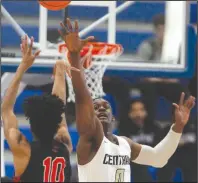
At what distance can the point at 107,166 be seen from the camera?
3221mm

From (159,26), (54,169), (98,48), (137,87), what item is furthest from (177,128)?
(137,87)

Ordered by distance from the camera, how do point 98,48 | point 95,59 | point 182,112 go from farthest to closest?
point 95,59 < point 98,48 < point 182,112

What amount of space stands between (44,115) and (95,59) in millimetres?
1892

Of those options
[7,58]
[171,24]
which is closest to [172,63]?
[171,24]

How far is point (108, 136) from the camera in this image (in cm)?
332

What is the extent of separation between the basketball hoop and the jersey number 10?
64.2 inches

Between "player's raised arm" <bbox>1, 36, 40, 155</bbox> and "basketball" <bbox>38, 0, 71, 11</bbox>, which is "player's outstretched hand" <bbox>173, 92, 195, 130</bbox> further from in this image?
"basketball" <bbox>38, 0, 71, 11</bbox>

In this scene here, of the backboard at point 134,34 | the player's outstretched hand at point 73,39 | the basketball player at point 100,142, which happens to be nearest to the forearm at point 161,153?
the basketball player at point 100,142

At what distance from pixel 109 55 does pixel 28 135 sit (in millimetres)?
1390

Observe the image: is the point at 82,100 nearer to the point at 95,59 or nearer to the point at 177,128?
the point at 177,128

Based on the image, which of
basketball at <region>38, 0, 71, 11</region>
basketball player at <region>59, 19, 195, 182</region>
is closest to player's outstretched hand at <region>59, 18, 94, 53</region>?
basketball player at <region>59, 19, 195, 182</region>

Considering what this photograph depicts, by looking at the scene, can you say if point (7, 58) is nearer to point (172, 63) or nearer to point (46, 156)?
point (172, 63)

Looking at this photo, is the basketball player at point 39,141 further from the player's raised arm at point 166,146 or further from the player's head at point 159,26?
the player's head at point 159,26

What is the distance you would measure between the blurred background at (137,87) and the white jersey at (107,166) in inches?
71.8
